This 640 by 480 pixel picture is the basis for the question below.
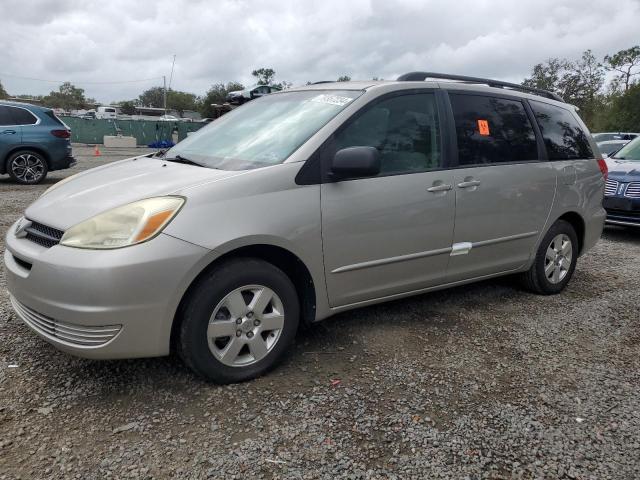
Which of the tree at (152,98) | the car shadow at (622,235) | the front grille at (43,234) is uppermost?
the tree at (152,98)

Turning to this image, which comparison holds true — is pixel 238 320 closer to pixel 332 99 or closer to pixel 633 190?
pixel 332 99

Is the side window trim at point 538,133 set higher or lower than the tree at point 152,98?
lower

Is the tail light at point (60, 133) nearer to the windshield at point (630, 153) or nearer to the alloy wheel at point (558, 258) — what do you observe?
the alloy wheel at point (558, 258)

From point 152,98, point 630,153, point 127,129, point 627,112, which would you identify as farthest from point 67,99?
point 630,153

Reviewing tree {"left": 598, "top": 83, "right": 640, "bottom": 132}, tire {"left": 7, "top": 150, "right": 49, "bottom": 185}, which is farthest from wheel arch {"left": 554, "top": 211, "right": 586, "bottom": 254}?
tree {"left": 598, "top": 83, "right": 640, "bottom": 132}

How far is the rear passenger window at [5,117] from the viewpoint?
1003 centimetres

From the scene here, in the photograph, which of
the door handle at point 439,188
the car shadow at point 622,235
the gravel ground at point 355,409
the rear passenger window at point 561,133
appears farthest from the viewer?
the car shadow at point 622,235

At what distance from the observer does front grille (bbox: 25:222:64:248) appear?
2.66 m

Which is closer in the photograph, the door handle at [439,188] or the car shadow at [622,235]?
the door handle at [439,188]

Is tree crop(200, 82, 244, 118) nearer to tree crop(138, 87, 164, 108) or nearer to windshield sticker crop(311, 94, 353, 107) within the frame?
tree crop(138, 87, 164, 108)

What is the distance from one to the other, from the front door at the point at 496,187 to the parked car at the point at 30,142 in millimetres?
9252

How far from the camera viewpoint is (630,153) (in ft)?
27.3

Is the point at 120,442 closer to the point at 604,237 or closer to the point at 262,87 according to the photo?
the point at 604,237

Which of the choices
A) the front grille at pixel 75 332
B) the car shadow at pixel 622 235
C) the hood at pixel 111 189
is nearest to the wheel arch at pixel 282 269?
the front grille at pixel 75 332
